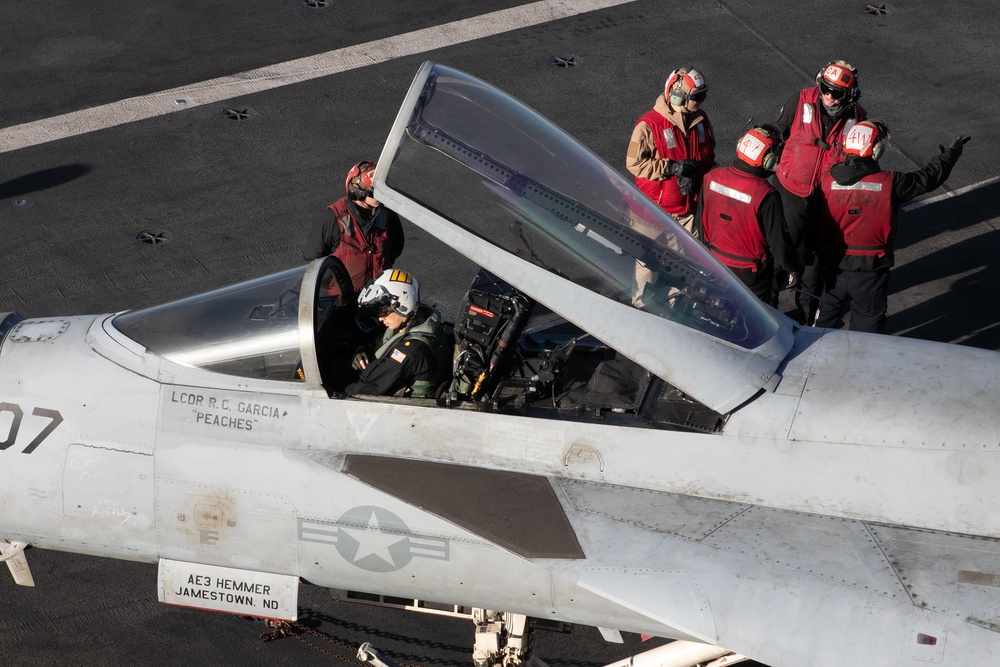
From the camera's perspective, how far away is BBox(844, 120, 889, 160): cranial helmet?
8.48 meters

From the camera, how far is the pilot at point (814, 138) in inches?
380

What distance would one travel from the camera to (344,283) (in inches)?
259

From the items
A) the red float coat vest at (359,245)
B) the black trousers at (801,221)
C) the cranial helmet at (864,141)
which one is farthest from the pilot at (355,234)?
the cranial helmet at (864,141)

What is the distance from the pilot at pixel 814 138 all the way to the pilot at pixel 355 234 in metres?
3.39

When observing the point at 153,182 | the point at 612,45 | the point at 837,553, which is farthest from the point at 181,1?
the point at 837,553

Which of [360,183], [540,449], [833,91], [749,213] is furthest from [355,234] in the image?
[833,91]

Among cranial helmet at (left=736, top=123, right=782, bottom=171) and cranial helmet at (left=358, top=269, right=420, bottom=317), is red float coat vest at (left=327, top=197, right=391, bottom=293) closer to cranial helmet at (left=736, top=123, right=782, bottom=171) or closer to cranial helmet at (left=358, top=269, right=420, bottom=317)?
cranial helmet at (left=358, top=269, right=420, bottom=317)

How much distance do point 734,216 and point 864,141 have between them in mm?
1153

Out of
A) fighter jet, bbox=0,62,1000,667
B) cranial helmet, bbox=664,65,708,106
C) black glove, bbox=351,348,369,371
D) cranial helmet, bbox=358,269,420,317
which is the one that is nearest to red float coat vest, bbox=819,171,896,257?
cranial helmet, bbox=664,65,708,106

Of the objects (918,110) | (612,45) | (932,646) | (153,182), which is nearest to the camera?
(932,646)

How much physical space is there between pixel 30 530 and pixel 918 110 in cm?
1122

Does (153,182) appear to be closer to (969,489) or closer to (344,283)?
(344,283)

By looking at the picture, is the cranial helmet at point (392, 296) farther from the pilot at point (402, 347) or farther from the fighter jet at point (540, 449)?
the fighter jet at point (540, 449)

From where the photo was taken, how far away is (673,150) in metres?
9.52
